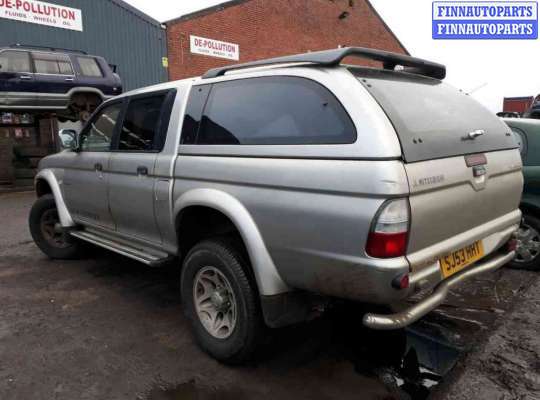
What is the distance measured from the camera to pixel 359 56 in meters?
2.66

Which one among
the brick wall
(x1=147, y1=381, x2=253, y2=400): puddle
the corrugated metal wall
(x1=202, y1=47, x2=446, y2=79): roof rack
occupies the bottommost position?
(x1=147, y1=381, x2=253, y2=400): puddle

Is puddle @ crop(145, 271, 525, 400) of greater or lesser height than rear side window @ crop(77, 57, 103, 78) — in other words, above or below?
below

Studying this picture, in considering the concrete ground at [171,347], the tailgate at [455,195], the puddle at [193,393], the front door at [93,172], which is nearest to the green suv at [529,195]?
the concrete ground at [171,347]

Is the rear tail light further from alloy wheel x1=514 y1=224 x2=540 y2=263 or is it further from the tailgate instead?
alloy wheel x1=514 y1=224 x2=540 y2=263

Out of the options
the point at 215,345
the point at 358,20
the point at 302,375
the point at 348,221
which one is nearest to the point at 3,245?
the point at 215,345

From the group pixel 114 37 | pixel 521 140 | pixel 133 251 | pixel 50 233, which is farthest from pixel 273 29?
pixel 133 251

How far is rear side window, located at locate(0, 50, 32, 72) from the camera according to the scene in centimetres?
1062

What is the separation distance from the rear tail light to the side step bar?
5.85ft

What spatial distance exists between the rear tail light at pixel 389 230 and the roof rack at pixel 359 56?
35.7 inches

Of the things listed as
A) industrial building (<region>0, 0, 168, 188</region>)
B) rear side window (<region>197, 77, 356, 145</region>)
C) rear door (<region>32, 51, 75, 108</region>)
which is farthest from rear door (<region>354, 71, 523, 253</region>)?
industrial building (<region>0, 0, 168, 188</region>)

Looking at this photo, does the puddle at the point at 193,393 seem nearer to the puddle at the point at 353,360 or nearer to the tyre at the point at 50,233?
the puddle at the point at 353,360

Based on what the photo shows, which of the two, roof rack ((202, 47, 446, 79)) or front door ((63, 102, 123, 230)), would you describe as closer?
roof rack ((202, 47, 446, 79))

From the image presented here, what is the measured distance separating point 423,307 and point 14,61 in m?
11.7

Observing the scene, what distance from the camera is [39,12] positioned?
43.4 ft
